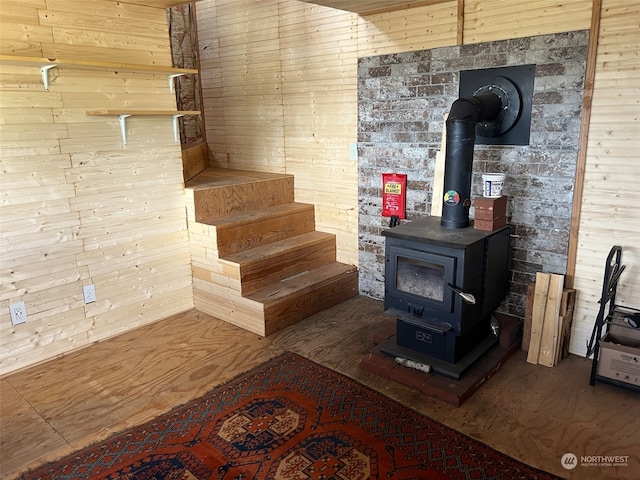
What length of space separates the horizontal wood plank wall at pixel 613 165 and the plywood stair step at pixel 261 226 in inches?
84.2

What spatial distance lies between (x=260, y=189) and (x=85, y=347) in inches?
69.7

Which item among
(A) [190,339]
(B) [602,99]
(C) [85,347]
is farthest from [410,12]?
(C) [85,347]

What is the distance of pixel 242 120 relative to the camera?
457 centimetres

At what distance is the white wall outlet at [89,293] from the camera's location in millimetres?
3157

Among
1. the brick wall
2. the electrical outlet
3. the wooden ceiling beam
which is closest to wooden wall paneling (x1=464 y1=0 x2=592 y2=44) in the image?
the brick wall

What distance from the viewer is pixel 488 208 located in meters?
2.63

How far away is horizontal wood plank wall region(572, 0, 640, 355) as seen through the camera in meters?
2.50

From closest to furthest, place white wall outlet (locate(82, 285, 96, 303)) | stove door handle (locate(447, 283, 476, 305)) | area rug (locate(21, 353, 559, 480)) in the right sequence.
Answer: area rug (locate(21, 353, 559, 480)) → stove door handle (locate(447, 283, 476, 305)) → white wall outlet (locate(82, 285, 96, 303))

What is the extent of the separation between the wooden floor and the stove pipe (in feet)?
3.16

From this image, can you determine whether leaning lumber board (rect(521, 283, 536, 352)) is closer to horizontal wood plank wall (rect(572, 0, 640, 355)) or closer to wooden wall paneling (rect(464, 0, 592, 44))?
horizontal wood plank wall (rect(572, 0, 640, 355))

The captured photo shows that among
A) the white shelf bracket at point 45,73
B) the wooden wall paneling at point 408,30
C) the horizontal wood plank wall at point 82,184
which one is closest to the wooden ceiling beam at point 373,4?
the wooden wall paneling at point 408,30

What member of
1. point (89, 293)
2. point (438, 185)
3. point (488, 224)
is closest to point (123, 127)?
point (89, 293)

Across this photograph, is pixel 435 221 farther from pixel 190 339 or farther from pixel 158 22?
pixel 158 22

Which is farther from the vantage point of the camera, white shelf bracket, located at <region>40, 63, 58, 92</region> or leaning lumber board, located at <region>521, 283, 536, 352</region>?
leaning lumber board, located at <region>521, 283, 536, 352</region>
